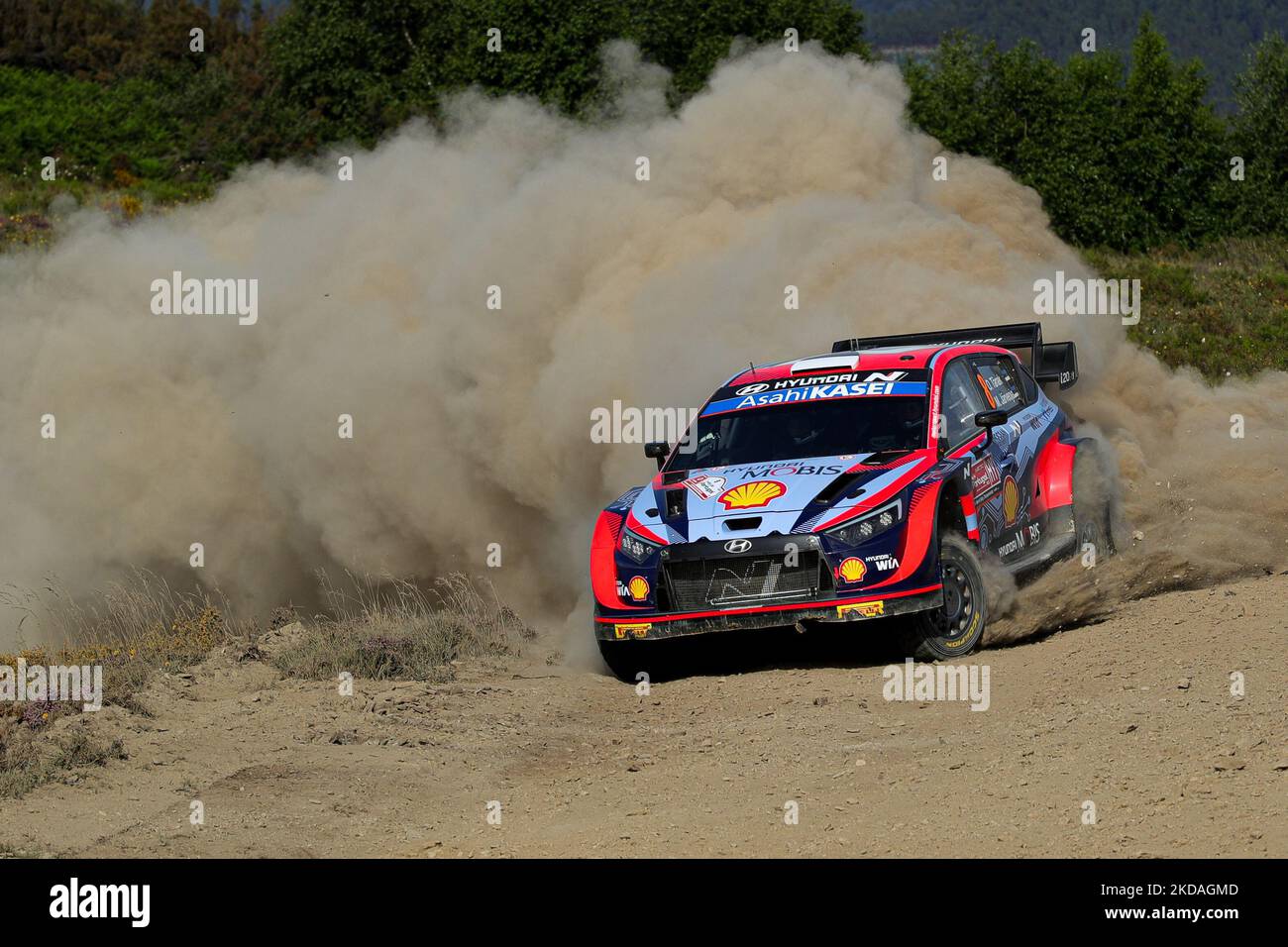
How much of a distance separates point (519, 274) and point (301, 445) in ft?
9.72

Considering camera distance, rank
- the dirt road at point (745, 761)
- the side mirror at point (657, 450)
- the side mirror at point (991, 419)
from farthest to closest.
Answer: the side mirror at point (657, 450) < the side mirror at point (991, 419) < the dirt road at point (745, 761)

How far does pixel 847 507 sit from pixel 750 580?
2.46 ft

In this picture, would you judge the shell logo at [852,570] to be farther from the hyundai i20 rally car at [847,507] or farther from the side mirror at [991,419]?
the side mirror at [991,419]

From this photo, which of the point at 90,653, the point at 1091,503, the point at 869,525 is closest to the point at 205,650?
the point at 90,653

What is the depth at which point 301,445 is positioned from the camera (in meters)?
17.9

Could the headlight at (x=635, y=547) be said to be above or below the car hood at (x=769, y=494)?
below

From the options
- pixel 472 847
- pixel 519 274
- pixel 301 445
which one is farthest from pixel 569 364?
pixel 472 847

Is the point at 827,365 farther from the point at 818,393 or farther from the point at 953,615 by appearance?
the point at 953,615

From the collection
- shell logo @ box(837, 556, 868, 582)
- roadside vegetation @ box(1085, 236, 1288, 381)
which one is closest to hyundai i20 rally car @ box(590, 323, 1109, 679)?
shell logo @ box(837, 556, 868, 582)

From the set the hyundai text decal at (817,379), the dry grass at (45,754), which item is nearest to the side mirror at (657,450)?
the hyundai text decal at (817,379)

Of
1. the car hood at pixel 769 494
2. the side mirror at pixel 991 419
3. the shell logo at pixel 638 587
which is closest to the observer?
the car hood at pixel 769 494

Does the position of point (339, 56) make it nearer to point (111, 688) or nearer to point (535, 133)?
point (535, 133)

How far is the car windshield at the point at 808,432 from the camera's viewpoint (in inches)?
447

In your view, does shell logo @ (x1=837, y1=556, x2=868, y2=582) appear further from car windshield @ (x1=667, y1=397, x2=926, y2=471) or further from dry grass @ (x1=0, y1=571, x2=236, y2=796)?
dry grass @ (x1=0, y1=571, x2=236, y2=796)
